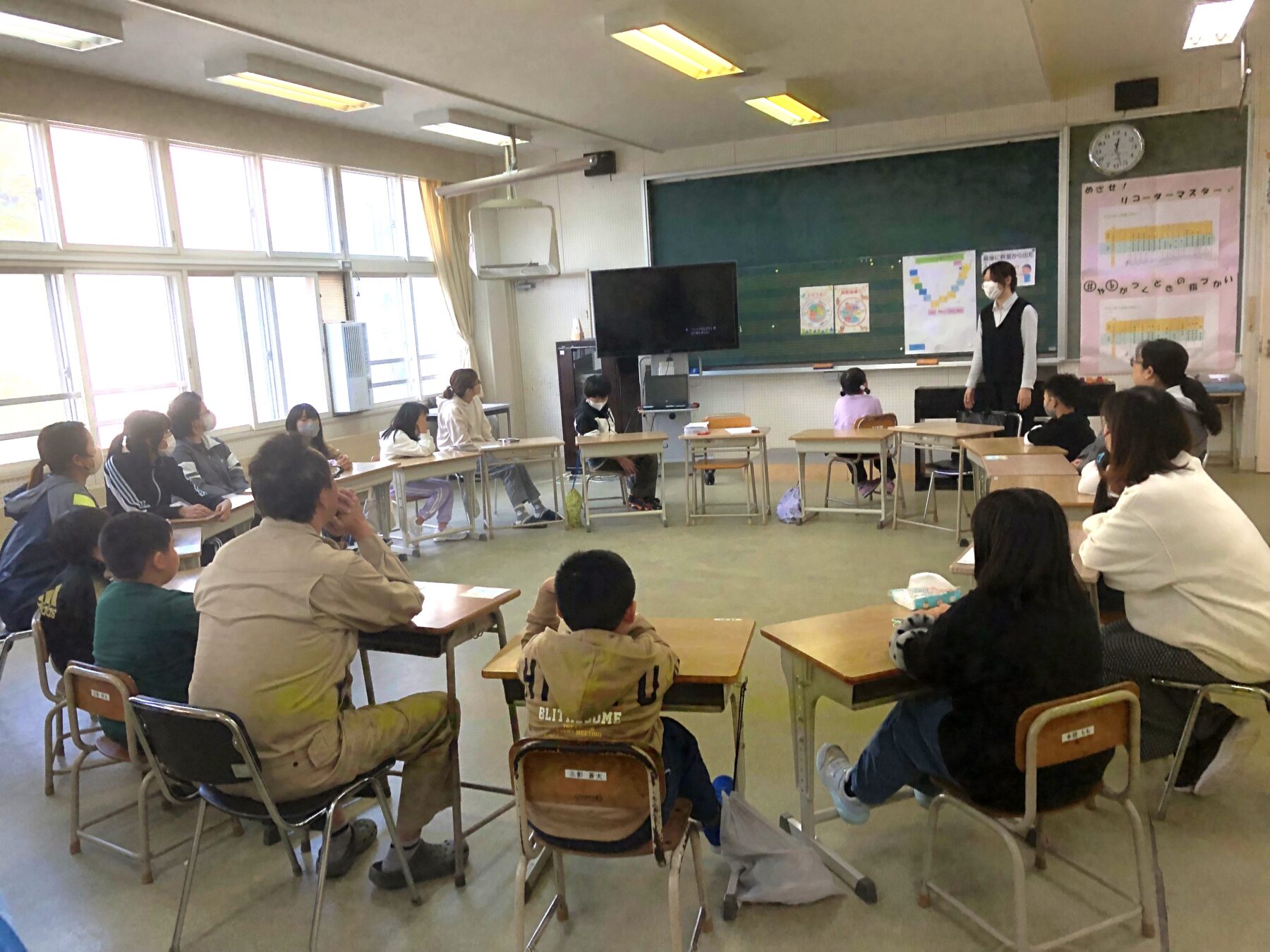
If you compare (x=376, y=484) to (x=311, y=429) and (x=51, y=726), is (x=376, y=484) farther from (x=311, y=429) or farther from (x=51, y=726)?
(x=51, y=726)

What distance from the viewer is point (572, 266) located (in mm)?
9586

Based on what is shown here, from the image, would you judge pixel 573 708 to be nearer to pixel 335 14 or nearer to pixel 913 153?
pixel 335 14

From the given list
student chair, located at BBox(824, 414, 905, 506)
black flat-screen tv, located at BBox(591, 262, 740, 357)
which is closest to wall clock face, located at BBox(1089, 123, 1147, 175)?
student chair, located at BBox(824, 414, 905, 506)

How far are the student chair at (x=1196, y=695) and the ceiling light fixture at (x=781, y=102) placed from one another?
5078 mm

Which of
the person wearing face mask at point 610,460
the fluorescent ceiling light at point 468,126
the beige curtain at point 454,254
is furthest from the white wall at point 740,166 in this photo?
the person wearing face mask at point 610,460

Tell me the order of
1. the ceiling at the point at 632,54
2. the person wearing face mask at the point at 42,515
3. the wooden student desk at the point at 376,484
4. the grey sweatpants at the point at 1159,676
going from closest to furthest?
1. the grey sweatpants at the point at 1159,676
2. the person wearing face mask at the point at 42,515
3. the ceiling at the point at 632,54
4. the wooden student desk at the point at 376,484

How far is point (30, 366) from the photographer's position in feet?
19.5

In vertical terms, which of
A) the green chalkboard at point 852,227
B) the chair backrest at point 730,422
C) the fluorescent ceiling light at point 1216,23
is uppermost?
the fluorescent ceiling light at point 1216,23

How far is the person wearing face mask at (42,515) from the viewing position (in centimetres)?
362

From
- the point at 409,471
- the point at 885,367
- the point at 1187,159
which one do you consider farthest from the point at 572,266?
the point at 1187,159

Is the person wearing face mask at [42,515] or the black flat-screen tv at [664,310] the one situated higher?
the black flat-screen tv at [664,310]

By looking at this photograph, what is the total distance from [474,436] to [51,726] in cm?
420

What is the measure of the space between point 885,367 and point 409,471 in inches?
176

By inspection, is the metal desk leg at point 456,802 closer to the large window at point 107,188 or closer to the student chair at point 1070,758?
the student chair at point 1070,758
